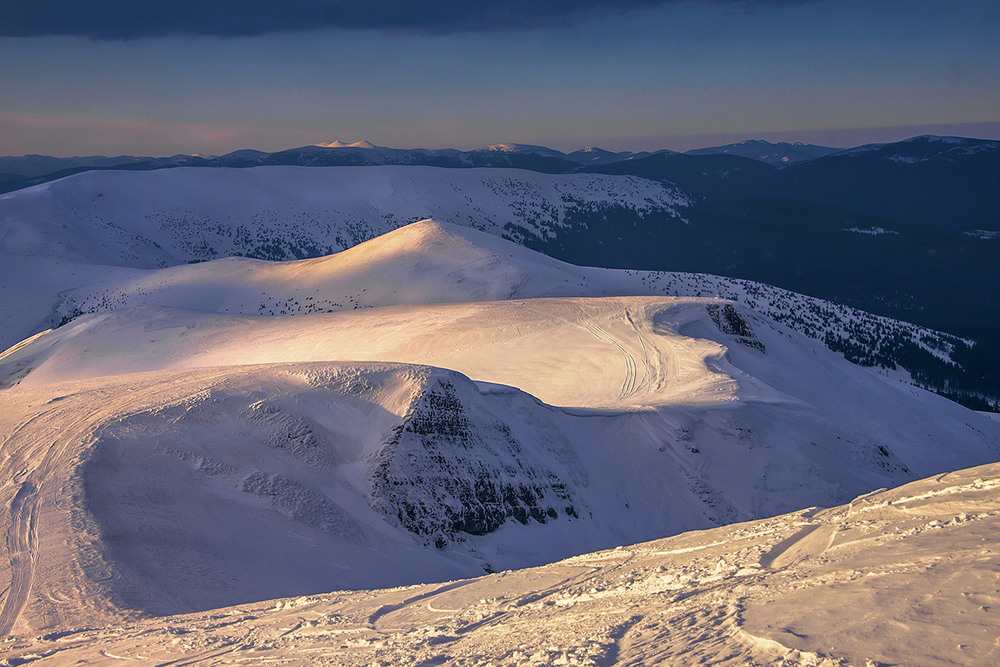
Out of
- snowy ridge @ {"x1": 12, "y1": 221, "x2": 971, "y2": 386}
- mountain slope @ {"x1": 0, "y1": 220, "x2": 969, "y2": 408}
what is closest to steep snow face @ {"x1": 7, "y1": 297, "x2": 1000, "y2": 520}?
snowy ridge @ {"x1": 12, "y1": 221, "x2": 971, "y2": 386}

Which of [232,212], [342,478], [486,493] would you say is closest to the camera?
[342,478]

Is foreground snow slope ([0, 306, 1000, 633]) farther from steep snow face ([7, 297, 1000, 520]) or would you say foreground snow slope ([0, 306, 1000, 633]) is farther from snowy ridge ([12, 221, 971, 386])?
snowy ridge ([12, 221, 971, 386])

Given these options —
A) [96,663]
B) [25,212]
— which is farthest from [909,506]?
[25,212]

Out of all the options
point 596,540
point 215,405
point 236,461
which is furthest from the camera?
point 596,540

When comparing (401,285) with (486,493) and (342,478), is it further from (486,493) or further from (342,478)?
(342,478)

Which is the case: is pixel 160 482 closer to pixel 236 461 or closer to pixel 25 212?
pixel 236 461

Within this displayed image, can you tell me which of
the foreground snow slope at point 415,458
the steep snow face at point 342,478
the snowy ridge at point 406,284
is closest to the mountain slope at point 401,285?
the snowy ridge at point 406,284

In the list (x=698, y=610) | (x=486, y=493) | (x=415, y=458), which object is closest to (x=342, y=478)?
(x=415, y=458)
